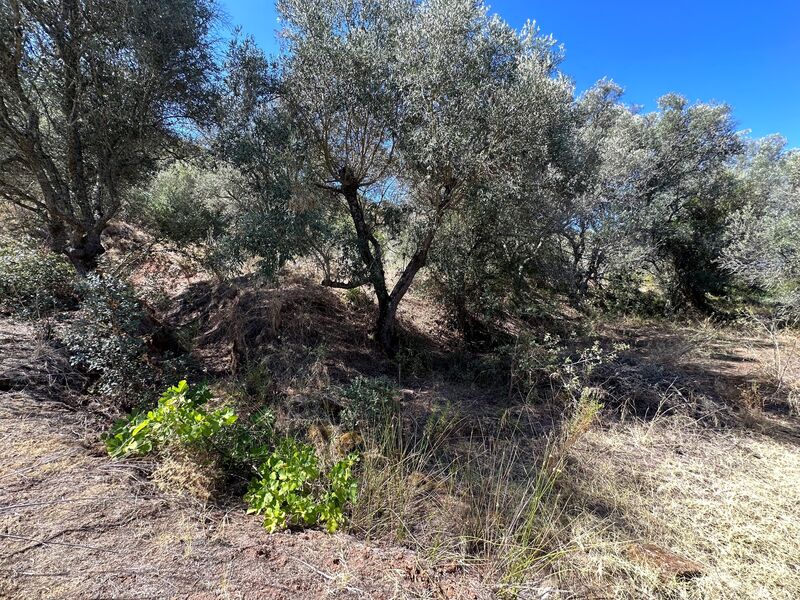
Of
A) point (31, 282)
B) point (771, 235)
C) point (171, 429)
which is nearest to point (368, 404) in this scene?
point (171, 429)

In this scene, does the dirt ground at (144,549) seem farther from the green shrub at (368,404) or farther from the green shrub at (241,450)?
the green shrub at (368,404)

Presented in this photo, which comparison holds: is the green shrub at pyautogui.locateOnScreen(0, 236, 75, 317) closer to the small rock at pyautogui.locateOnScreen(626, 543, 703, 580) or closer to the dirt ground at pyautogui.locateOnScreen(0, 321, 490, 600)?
the dirt ground at pyautogui.locateOnScreen(0, 321, 490, 600)

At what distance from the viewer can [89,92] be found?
503cm

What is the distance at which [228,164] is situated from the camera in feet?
17.4

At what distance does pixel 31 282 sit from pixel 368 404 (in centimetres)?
493

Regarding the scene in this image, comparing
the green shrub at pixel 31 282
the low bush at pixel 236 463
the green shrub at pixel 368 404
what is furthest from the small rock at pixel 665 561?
the green shrub at pixel 31 282

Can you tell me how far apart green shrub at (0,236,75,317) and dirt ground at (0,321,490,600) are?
2612 millimetres

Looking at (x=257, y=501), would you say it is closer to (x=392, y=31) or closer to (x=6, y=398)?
Answer: (x=6, y=398)

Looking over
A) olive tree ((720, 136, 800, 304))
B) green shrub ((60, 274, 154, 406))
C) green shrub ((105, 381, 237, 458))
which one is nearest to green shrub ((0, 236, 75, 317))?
green shrub ((60, 274, 154, 406))

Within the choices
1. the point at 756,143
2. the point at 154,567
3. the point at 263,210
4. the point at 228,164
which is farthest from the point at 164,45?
the point at 756,143

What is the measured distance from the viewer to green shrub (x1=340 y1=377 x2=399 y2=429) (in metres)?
3.93

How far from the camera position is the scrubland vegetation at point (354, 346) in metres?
2.32

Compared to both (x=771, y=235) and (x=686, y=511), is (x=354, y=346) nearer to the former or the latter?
(x=686, y=511)

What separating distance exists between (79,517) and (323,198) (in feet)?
17.5
